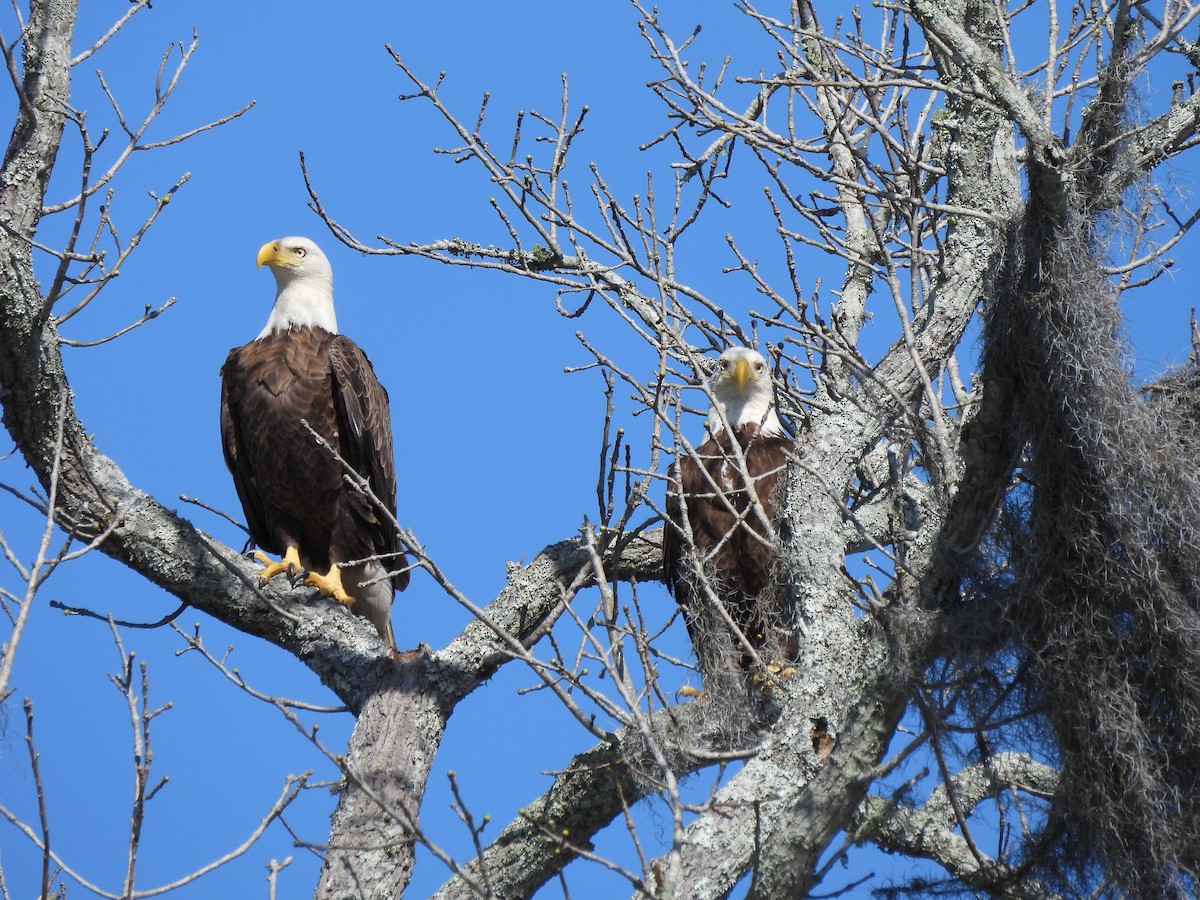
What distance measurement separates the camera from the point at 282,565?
5082mm

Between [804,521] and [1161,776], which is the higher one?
[804,521]

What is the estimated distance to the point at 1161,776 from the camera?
2783 mm

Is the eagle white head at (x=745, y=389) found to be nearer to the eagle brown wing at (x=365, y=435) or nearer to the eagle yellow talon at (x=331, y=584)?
the eagle brown wing at (x=365, y=435)

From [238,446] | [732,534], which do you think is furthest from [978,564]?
[238,446]

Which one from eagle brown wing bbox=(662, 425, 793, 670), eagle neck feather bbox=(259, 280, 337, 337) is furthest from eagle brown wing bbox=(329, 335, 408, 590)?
eagle brown wing bbox=(662, 425, 793, 670)

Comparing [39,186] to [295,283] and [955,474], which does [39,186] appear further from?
[955,474]

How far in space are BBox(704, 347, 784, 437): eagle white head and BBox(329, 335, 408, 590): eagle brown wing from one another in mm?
1391

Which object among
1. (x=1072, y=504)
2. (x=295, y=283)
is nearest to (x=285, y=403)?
(x=295, y=283)

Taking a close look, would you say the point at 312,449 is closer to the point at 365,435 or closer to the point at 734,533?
the point at 365,435

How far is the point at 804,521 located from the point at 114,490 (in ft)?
7.68

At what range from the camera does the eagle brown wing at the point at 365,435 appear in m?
5.42

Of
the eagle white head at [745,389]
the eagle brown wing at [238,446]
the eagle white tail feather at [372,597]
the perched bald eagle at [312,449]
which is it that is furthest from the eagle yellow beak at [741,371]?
the eagle brown wing at [238,446]

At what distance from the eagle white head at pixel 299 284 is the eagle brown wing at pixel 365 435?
0.78 ft

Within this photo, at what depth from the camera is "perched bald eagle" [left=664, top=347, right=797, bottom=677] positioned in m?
3.82
